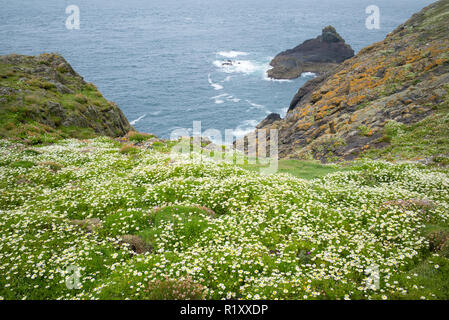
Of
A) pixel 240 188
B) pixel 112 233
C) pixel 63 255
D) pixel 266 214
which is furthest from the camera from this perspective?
pixel 240 188

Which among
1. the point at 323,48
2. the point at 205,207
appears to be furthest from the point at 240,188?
the point at 323,48

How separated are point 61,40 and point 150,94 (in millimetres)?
108038

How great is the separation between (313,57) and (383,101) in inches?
3954

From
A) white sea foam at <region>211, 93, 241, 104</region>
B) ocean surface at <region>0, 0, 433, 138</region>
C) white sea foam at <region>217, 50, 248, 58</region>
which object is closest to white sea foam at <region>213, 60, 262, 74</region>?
ocean surface at <region>0, 0, 433, 138</region>

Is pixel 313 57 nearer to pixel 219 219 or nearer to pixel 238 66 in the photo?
pixel 238 66

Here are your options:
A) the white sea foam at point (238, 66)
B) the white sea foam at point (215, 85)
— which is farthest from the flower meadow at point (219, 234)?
the white sea foam at point (238, 66)

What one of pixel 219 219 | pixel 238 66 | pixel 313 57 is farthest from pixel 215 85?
pixel 219 219

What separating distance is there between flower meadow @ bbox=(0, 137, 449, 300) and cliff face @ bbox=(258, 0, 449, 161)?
1064 cm

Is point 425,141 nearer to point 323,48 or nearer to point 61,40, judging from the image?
point 323,48

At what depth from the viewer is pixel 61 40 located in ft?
557

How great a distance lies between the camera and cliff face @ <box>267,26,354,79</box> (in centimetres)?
12050

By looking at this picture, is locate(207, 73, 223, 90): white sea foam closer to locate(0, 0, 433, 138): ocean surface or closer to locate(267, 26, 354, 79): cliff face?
locate(0, 0, 433, 138): ocean surface

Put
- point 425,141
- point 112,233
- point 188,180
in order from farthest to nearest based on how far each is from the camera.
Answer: point 425,141
point 188,180
point 112,233

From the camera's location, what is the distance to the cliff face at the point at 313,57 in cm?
12050
